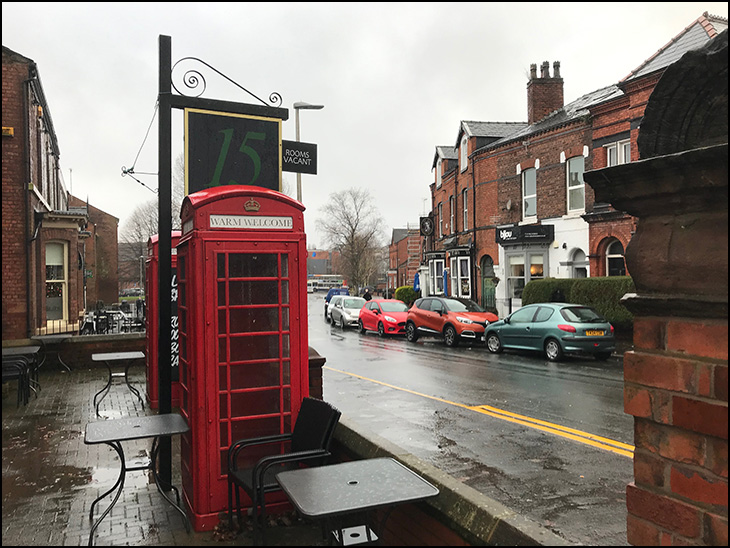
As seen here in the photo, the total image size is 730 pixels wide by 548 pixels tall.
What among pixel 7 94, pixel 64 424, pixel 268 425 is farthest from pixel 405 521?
pixel 7 94

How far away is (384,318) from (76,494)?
768 inches

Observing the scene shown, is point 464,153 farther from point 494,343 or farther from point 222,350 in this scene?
point 222,350

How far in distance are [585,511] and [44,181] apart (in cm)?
1968

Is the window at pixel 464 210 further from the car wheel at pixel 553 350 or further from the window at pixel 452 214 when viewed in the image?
the car wheel at pixel 553 350

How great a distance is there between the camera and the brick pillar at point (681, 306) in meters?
1.90

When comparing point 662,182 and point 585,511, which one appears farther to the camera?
point 585,511

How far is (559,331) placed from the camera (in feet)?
52.0

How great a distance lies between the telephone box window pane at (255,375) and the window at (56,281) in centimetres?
1694

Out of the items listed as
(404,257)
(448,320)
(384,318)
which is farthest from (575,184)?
(404,257)

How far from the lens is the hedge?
18906 mm

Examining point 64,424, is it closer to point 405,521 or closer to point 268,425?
point 268,425

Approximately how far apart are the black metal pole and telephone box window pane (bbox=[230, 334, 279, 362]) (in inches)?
37.3

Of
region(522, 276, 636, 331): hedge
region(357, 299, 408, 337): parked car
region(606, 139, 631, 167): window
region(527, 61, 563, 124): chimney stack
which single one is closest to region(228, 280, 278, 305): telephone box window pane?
region(522, 276, 636, 331): hedge

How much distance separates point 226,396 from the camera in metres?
4.82
